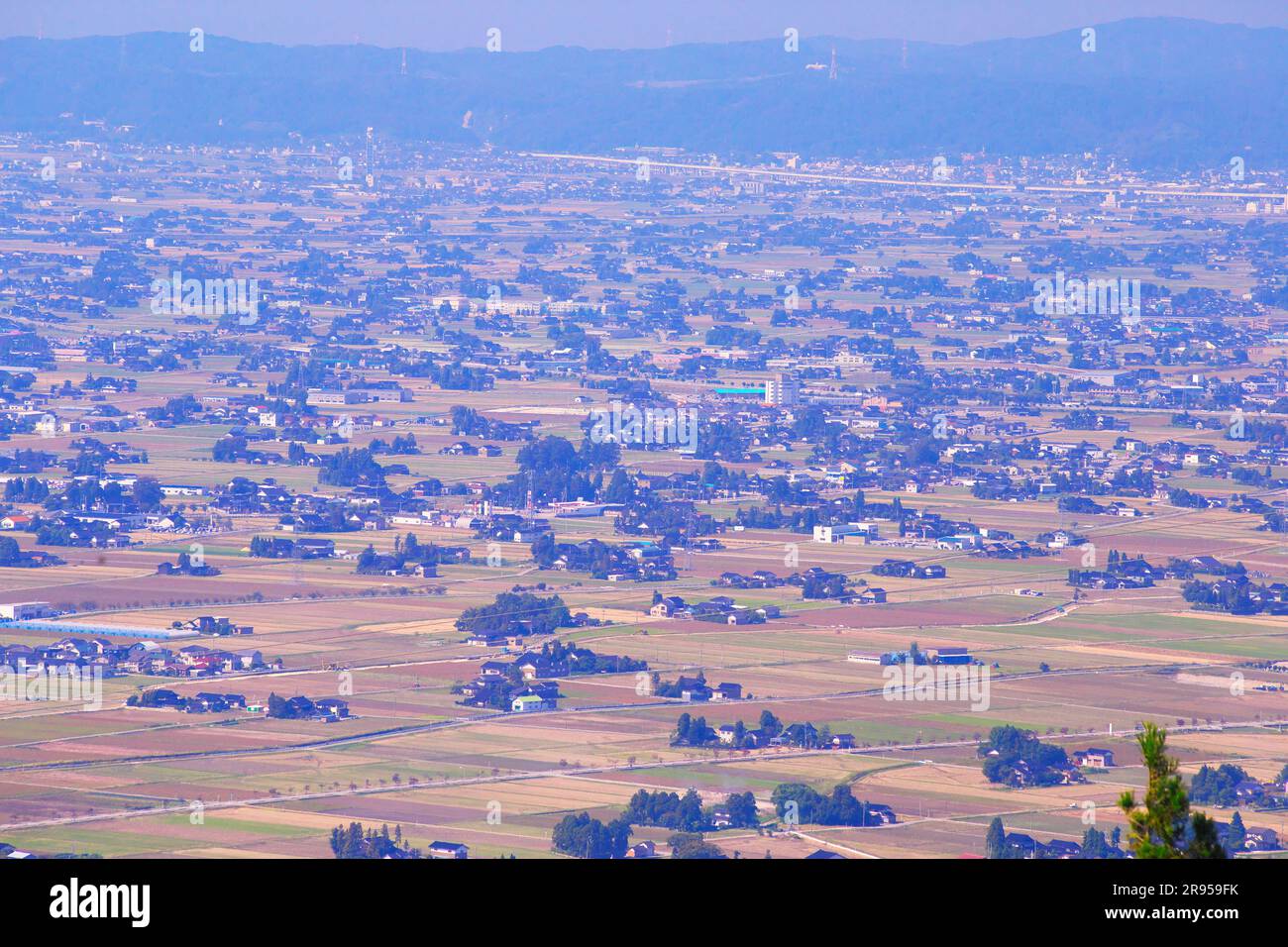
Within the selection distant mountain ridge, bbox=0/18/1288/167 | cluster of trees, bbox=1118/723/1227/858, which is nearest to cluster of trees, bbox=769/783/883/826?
cluster of trees, bbox=1118/723/1227/858

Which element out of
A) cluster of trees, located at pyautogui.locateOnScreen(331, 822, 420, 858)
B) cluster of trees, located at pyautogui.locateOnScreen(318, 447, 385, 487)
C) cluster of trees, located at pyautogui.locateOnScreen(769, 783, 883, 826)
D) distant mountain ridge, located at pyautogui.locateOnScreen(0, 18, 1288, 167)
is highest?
distant mountain ridge, located at pyautogui.locateOnScreen(0, 18, 1288, 167)

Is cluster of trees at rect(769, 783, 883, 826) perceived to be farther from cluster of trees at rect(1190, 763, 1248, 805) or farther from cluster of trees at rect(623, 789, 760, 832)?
cluster of trees at rect(1190, 763, 1248, 805)

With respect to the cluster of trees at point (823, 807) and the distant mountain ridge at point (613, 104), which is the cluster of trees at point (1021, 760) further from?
the distant mountain ridge at point (613, 104)

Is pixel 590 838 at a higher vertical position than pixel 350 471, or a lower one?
lower

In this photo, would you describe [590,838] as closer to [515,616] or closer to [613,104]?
[515,616]

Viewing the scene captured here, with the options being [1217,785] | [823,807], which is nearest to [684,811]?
[823,807]

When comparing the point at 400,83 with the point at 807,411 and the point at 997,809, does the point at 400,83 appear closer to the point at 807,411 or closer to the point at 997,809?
the point at 807,411
